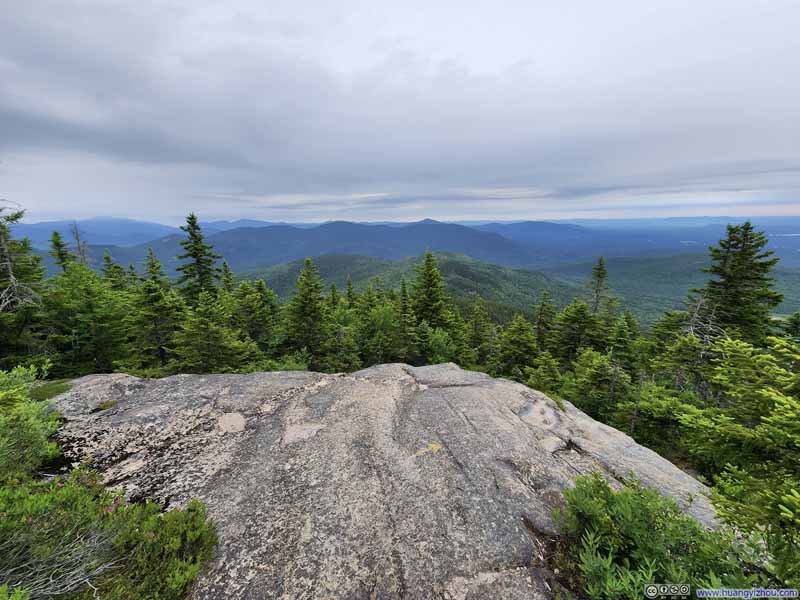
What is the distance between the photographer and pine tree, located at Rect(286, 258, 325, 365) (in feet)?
84.1

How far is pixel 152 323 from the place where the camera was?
19.9 meters

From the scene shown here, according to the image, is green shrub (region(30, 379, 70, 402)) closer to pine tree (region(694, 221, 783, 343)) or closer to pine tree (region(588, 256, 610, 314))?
pine tree (region(694, 221, 783, 343))

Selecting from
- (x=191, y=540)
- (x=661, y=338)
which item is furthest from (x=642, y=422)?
(x=191, y=540)

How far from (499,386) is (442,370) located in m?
2.59

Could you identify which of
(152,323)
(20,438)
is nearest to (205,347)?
(152,323)

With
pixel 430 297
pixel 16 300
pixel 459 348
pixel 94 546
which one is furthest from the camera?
pixel 430 297

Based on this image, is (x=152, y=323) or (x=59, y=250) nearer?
(x=152, y=323)

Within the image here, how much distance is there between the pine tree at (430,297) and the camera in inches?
1224

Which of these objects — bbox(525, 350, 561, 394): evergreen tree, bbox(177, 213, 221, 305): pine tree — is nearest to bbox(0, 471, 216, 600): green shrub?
bbox(525, 350, 561, 394): evergreen tree

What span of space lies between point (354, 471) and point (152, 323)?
20470 mm

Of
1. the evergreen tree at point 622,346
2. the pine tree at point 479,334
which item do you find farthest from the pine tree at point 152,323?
the evergreen tree at point 622,346

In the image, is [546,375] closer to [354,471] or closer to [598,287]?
[598,287]

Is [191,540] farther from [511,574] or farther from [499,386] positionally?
[499,386]

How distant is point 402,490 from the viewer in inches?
240
